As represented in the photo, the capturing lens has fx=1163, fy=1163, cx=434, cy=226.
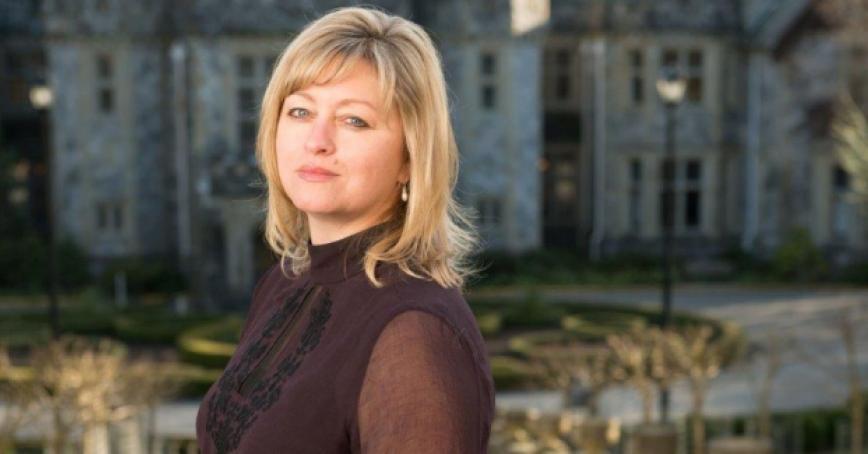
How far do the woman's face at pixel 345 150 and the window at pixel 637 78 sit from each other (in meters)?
24.5

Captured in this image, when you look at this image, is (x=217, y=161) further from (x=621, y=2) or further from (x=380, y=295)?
(x=380, y=295)

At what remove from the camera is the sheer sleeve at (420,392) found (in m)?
1.56

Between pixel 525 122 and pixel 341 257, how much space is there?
22.5m

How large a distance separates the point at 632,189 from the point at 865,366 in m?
11.0

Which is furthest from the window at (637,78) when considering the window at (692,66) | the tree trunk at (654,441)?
the tree trunk at (654,441)

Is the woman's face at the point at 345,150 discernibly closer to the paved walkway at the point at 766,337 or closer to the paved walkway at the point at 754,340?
the paved walkway at the point at 766,337

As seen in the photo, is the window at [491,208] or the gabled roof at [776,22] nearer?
the window at [491,208]

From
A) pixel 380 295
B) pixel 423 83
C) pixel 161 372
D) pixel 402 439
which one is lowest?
pixel 161 372

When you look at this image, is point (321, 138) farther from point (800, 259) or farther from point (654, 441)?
point (800, 259)

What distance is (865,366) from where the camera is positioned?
605 inches

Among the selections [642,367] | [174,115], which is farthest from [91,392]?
[174,115]

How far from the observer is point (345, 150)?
1.87 m

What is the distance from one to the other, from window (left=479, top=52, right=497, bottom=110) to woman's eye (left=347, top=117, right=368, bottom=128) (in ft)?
74.1

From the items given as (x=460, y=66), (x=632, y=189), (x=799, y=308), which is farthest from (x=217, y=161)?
(x=799, y=308)
